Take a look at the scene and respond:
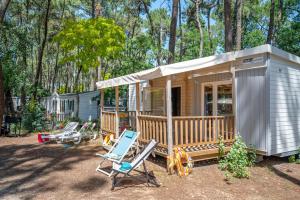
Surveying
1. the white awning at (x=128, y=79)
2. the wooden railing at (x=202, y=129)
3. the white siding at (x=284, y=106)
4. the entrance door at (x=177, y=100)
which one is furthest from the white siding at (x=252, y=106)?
the entrance door at (x=177, y=100)

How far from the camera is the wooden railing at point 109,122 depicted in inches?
357

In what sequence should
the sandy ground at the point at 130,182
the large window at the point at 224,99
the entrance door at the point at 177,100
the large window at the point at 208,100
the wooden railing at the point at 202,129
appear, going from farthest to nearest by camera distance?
the entrance door at the point at 177,100 < the large window at the point at 208,100 < the large window at the point at 224,99 < the wooden railing at the point at 202,129 < the sandy ground at the point at 130,182

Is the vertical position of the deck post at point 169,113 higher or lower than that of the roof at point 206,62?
lower

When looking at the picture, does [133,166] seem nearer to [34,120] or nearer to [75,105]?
[34,120]

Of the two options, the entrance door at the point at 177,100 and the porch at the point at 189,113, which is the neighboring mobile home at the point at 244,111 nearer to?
the porch at the point at 189,113

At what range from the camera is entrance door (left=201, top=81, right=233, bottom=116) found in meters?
7.98

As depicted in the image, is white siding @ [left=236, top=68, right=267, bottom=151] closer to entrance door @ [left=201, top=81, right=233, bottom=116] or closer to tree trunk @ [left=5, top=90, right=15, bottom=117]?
entrance door @ [left=201, top=81, right=233, bottom=116]

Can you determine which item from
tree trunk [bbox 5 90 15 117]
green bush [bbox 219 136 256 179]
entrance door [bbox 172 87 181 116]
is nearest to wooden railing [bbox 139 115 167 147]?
green bush [bbox 219 136 256 179]

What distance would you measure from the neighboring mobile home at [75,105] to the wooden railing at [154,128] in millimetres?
8592

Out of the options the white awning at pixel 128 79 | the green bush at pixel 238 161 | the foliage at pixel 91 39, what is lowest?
the green bush at pixel 238 161

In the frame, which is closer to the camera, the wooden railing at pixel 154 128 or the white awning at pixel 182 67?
the white awning at pixel 182 67

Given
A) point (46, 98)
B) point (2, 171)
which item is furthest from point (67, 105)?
point (2, 171)

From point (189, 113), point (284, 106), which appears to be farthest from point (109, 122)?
point (284, 106)

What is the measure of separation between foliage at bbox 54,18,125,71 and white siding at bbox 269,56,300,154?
25.9 feet
